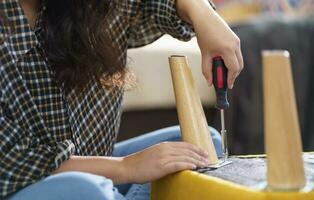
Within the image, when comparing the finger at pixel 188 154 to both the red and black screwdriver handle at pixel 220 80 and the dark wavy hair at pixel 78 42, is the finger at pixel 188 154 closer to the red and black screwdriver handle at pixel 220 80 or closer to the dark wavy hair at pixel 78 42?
the red and black screwdriver handle at pixel 220 80

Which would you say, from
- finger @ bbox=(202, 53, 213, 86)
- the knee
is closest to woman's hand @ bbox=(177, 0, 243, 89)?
finger @ bbox=(202, 53, 213, 86)

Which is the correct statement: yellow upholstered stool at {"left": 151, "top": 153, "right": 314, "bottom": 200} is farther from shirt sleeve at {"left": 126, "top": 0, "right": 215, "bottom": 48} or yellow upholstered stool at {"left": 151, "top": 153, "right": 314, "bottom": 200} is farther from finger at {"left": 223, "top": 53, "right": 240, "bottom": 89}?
shirt sleeve at {"left": 126, "top": 0, "right": 215, "bottom": 48}

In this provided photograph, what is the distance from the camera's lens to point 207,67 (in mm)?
1000

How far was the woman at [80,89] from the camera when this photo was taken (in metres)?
0.92

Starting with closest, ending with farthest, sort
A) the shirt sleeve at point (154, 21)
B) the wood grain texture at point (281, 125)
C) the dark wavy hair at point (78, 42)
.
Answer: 1. the wood grain texture at point (281, 125)
2. the dark wavy hair at point (78, 42)
3. the shirt sleeve at point (154, 21)

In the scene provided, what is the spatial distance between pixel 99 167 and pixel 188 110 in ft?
0.44

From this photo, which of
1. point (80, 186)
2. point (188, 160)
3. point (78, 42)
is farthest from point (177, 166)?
point (78, 42)

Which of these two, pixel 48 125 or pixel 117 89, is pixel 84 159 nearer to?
pixel 48 125

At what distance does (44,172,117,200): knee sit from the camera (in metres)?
0.88

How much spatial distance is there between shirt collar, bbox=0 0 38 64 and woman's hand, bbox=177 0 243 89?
0.71ft

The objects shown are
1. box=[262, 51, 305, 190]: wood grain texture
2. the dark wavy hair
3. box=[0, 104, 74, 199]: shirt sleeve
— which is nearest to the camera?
box=[262, 51, 305, 190]: wood grain texture

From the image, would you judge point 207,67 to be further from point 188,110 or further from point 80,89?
point 80,89

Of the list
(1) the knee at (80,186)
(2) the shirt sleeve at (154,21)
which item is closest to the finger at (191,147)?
(1) the knee at (80,186)

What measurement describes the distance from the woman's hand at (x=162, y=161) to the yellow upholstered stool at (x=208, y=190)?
13 mm
